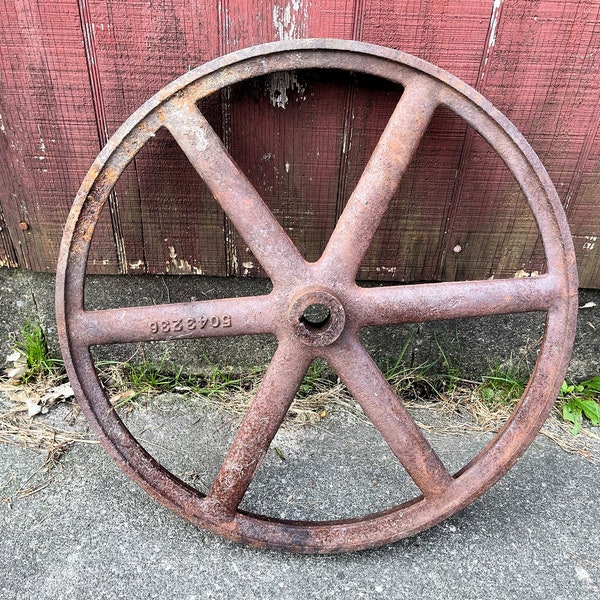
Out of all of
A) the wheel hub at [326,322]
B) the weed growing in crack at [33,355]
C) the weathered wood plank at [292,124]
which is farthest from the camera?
the weed growing in crack at [33,355]

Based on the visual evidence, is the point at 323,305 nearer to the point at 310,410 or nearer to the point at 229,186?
A: the point at 229,186

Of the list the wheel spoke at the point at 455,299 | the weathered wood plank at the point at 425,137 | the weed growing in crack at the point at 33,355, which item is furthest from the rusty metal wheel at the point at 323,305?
the weed growing in crack at the point at 33,355

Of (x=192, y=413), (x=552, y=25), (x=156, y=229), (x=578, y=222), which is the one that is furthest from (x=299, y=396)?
(x=552, y=25)

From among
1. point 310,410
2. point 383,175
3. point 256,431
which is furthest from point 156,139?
point 310,410

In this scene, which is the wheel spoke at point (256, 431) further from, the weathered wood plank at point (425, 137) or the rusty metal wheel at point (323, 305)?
the weathered wood plank at point (425, 137)

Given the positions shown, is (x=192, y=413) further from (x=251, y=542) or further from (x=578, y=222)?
(x=578, y=222)

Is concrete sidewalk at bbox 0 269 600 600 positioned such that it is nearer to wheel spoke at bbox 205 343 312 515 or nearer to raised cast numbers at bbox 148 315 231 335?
wheel spoke at bbox 205 343 312 515

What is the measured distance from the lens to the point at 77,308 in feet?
4.17

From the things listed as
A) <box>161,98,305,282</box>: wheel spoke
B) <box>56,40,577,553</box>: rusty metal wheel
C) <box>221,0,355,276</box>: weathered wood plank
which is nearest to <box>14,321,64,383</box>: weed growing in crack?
<box>56,40,577,553</box>: rusty metal wheel

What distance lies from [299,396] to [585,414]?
955 millimetres

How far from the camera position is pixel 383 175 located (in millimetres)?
1270

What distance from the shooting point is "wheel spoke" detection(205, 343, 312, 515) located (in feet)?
4.27

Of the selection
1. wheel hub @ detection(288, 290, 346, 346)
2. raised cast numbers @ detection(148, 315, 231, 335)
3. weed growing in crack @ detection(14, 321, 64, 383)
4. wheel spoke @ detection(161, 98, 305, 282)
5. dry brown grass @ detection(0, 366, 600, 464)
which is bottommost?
dry brown grass @ detection(0, 366, 600, 464)

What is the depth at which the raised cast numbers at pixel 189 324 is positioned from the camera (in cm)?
128
